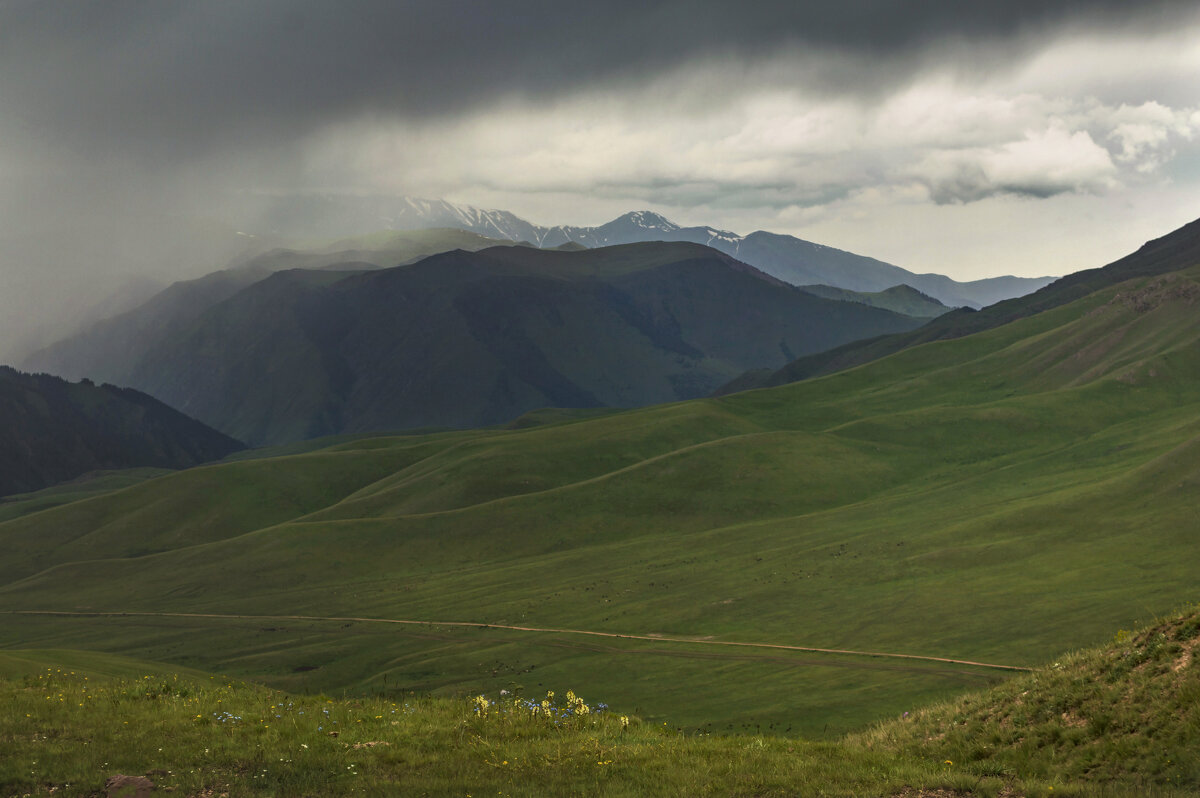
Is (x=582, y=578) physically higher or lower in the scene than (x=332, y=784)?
lower

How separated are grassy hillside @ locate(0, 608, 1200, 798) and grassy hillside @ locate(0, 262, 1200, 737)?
24.8 metres

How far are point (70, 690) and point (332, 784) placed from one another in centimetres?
1269

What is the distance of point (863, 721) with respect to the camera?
4872 centimetres

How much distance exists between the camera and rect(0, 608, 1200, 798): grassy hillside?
61.6 feet

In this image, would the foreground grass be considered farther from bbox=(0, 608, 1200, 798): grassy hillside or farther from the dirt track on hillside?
the dirt track on hillside

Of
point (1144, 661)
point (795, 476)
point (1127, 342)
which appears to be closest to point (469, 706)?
point (1144, 661)

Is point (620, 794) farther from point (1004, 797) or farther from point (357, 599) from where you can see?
point (357, 599)

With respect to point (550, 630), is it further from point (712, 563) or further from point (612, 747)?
point (612, 747)

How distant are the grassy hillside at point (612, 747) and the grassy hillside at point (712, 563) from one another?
24.8 m

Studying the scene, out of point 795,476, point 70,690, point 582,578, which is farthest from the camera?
point 795,476

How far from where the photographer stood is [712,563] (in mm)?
107000

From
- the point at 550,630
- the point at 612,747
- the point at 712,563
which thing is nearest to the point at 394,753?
the point at 612,747

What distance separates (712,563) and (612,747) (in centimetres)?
8738

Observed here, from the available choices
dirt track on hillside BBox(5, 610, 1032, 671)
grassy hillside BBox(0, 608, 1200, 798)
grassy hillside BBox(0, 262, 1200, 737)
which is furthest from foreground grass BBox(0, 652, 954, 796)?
dirt track on hillside BBox(5, 610, 1032, 671)
